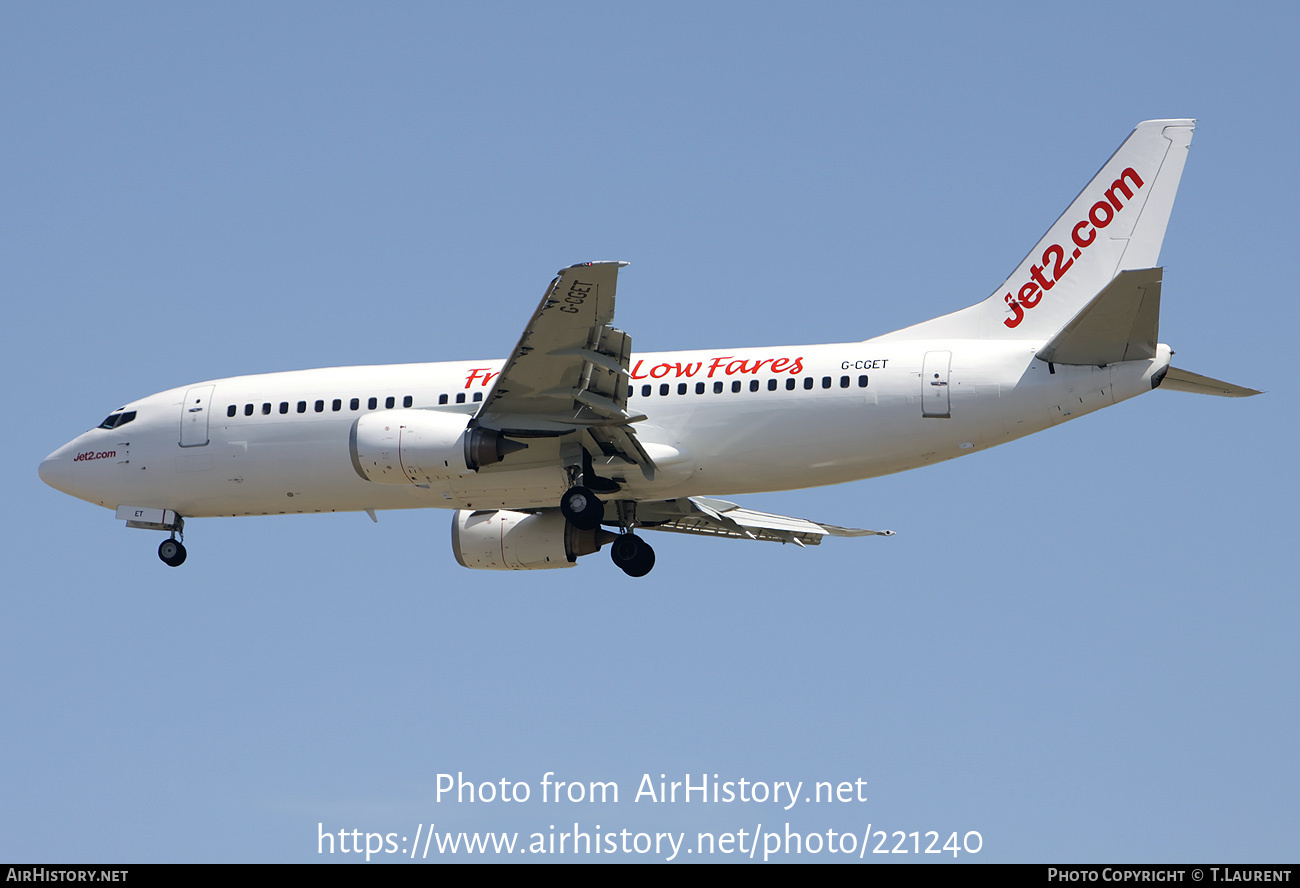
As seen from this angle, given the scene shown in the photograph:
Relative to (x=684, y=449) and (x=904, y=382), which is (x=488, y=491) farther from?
(x=904, y=382)

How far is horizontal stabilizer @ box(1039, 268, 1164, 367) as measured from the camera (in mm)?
27234

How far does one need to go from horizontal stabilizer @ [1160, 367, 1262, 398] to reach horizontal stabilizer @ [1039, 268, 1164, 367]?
0.91 metres

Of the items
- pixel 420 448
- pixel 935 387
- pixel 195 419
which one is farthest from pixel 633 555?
pixel 195 419

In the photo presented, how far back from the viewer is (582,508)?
31016mm

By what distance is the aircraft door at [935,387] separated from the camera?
97.2 ft

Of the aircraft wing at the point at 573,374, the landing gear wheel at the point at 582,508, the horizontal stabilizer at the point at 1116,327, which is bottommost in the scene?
the landing gear wheel at the point at 582,508

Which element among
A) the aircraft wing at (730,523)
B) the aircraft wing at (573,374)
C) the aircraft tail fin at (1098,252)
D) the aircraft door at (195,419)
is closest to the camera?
the aircraft wing at (573,374)

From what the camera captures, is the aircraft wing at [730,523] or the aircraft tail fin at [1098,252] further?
the aircraft wing at [730,523]

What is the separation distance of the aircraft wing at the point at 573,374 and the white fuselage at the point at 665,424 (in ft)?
2.55

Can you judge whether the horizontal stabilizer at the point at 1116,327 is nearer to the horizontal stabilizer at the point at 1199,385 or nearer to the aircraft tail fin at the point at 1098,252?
the horizontal stabilizer at the point at 1199,385

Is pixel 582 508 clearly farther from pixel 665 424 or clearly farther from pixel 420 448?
pixel 420 448

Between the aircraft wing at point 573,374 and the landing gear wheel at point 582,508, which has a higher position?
the aircraft wing at point 573,374

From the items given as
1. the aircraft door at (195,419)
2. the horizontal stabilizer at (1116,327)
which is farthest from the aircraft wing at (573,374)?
the horizontal stabilizer at (1116,327)

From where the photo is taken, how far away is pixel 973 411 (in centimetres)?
2952
